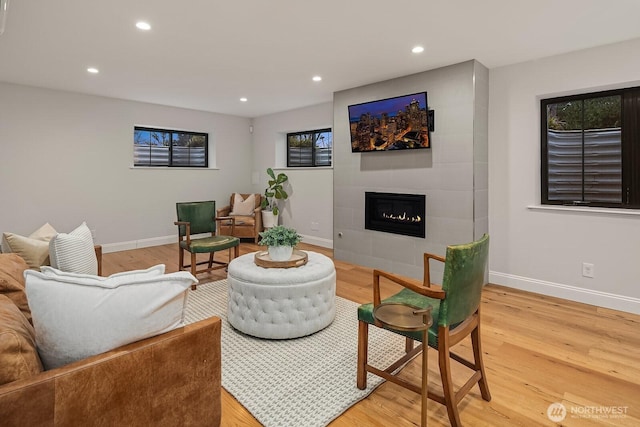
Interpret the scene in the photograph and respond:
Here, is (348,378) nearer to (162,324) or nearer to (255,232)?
(162,324)

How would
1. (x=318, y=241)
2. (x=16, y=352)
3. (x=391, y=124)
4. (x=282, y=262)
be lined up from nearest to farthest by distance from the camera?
(x=16, y=352), (x=282, y=262), (x=391, y=124), (x=318, y=241)

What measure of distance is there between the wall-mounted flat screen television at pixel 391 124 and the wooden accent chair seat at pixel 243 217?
2.54 m

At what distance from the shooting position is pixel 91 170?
546cm

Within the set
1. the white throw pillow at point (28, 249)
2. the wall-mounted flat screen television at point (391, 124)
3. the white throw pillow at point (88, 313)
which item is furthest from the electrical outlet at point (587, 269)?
the white throw pillow at point (28, 249)

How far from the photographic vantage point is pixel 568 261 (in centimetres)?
358

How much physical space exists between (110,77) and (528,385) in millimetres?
5311

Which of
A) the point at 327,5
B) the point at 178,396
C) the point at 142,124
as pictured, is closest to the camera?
the point at 178,396

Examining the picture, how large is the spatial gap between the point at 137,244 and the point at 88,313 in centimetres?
538

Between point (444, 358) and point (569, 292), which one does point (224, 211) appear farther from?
point (444, 358)

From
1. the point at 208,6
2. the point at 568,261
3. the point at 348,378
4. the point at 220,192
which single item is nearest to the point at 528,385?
the point at 348,378

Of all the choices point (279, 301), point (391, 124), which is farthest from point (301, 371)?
point (391, 124)

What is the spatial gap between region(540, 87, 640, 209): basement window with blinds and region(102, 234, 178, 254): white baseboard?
229 inches

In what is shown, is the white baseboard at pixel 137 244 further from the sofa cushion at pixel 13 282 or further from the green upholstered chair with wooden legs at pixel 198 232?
the sofa cushion at pixel 13 282

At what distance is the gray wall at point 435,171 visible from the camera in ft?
12.4
